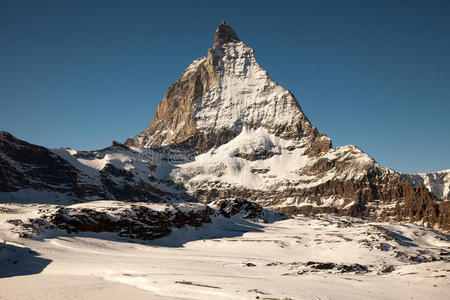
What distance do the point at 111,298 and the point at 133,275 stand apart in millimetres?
12163

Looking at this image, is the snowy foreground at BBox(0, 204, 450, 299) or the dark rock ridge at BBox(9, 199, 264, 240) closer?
the snowy foreground at BBox(0, 204, 450, 299)

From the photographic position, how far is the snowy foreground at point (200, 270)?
131ft

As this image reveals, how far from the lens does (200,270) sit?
5675 cm

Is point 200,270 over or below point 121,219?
below

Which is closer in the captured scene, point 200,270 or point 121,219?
point 200,270

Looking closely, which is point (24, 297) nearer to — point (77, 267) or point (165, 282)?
point (165, 282)

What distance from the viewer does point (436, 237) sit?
161 m

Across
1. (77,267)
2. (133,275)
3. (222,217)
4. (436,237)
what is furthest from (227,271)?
(436,237)

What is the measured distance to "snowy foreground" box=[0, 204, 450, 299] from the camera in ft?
131

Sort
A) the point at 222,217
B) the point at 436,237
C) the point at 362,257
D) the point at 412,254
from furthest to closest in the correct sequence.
Result: the point at 436,237 → the point at 222,217 → the point at 412,254 → the point at 362,257

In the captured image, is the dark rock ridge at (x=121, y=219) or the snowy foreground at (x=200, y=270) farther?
the dark rock ridge at (x=121, y=219)

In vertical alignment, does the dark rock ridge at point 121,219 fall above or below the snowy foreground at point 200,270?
above

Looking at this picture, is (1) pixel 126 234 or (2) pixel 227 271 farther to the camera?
(1) pixel 126 234

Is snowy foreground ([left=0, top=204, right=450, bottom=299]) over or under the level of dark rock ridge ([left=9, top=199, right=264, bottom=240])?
under
